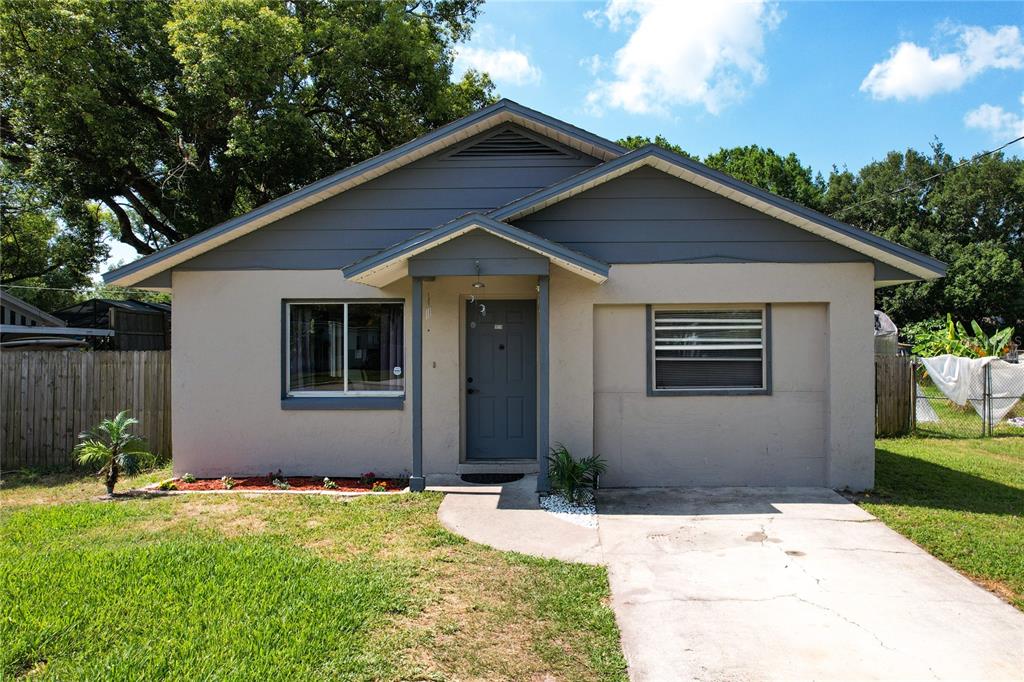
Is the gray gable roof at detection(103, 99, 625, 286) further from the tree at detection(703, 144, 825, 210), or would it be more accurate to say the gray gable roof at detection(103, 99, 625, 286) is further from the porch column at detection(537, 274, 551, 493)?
the tree at detection(703, 144, 825, 210)

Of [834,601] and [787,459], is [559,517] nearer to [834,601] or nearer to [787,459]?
[834,601]

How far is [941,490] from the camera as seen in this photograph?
7.57m

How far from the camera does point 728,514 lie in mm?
6531

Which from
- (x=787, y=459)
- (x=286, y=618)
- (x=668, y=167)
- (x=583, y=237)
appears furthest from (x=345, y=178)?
(x=787, y=459)

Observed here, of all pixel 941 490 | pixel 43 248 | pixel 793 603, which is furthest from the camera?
pixel 43 248

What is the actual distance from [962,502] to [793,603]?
4269 mm

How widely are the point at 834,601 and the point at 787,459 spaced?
11.8ft

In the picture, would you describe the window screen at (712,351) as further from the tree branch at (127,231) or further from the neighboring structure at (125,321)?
the tree branch at (127,231)

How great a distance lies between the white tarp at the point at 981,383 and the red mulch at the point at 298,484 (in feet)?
38.0

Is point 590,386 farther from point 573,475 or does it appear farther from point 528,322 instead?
point 528,322

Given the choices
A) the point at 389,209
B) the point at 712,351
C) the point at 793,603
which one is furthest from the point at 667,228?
the point at 793,603

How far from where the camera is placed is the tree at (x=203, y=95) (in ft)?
44.1

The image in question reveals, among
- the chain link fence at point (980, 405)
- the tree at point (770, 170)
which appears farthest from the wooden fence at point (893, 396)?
the tree at point (770, 170)

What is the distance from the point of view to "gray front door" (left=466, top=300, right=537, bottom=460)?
8352 millimetres
